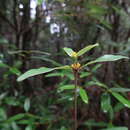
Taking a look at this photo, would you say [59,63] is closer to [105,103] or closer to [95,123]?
[95,123]

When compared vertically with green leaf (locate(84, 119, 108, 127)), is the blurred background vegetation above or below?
above

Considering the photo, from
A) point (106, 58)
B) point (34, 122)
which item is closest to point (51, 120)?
point (34, 122)

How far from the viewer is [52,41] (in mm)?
1563

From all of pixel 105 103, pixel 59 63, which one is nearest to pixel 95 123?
pixel 105 103

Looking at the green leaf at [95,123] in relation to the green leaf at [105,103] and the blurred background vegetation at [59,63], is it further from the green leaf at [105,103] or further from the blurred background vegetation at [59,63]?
the green leaf at [105,103]

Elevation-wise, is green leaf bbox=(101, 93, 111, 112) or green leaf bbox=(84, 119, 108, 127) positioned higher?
green leaf bbox=(101, 93, 111, 112)

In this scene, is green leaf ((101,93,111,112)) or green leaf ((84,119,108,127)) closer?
green leaf ((101,93,111,112))

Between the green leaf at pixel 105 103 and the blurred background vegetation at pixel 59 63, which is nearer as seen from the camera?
the green leaf at pixel 105 103

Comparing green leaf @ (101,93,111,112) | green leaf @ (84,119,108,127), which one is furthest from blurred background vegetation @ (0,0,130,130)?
green leaf @ (101,93,111,112)

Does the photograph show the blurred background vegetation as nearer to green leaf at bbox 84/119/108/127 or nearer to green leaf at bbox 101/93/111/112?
green leaf at bbox 84/119/108/127

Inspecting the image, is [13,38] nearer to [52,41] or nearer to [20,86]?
[52,41]

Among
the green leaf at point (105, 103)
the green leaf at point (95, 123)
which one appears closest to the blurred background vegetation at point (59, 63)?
the green leaf at point (95, 123)

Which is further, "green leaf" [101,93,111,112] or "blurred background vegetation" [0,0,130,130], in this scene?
"blurred background vegetation" [0,0,130,130]

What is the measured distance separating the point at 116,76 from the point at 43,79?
1.57 ft
